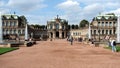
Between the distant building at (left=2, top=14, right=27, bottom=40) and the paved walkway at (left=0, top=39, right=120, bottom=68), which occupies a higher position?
the distant building at (left=2, top=14, right=27, bottom=40)

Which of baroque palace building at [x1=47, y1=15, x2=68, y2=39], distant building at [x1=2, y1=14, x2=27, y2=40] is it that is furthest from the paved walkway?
baroque palace building at [x1=47, y1=15, x2=68, y2=39]

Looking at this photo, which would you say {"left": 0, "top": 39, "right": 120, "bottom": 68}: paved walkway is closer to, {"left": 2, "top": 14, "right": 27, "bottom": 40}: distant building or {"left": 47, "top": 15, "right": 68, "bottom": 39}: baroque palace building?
{"left": 2, "top": 14, "right": 27, "bottom": 40}: distant building

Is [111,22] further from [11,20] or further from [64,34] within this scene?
[11,20]

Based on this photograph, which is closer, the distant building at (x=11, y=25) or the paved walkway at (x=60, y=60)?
the paved walkway at (x=60, y=60)

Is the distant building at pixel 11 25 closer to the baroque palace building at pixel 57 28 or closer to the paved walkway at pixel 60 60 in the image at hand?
the baroque palace building at pixel 57 28

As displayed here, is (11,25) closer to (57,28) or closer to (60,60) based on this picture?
(57,28)

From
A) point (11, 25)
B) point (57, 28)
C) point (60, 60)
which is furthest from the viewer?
point (57, 28)

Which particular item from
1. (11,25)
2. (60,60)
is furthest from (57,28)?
(60,60)

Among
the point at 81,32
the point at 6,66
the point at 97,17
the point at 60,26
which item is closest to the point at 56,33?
the point at 60,26

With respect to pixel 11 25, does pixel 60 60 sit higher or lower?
lower

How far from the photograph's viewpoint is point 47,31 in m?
158

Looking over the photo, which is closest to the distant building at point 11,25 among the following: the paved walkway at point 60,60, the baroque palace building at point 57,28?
the baroque palace building at point 57,28

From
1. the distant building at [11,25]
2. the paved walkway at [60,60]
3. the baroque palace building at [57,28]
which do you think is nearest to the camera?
the paved walkway at [60,60]

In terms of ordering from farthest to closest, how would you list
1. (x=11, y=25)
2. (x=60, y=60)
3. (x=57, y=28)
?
(x=57, y=28) < (x=11, y=25) < (x=60, y=60)
